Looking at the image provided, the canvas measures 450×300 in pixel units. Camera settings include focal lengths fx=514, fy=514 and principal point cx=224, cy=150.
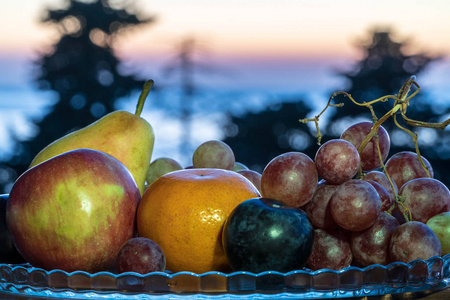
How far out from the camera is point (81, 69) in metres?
Result: 8.26

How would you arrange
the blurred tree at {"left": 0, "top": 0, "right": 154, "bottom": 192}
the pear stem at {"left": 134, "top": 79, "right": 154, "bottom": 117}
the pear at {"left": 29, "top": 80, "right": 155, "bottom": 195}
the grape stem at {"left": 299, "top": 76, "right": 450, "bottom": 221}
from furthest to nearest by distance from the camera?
1. the blurred tree at {"left": 0, "top": 0, "right": 154, "bottom": 192}
2. the pear stem at {"left": 134, "top": 79, "right": 154, "bottom": 117}
3. the pear at {"left": 29, "top": 80, "right": 155, "bottom": 195}
4. the grape stem at {"left": 299, "top": 76, "right": 450, "bottom": 221}

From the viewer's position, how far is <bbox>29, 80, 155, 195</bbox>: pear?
1.10 m

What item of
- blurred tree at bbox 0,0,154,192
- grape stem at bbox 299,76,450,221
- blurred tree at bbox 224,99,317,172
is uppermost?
grape stem at bbox 299,76,450,221

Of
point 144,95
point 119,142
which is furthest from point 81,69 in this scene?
point 119,142

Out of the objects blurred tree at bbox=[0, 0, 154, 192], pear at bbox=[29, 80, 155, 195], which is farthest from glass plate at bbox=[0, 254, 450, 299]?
blurred tree at bbox=[0, 0, 154, 192]

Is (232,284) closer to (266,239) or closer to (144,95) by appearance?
(266,239)

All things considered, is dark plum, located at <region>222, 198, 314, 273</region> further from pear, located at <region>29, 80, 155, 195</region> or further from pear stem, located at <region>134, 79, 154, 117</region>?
pear stem, located at <region>134, 79, 154, 117</region>

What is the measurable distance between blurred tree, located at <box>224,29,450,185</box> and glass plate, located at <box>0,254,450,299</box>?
4.90 meters

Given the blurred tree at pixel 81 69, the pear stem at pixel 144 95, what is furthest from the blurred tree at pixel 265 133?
the pear stem at pixel 144 95

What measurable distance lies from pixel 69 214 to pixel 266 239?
312mm

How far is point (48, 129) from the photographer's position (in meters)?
7.47

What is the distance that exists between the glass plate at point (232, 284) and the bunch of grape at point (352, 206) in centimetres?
11

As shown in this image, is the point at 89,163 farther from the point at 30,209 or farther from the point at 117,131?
the point at 117,131

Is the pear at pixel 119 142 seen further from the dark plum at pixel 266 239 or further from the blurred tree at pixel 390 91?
the blurred tree at pixel 390 91
